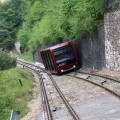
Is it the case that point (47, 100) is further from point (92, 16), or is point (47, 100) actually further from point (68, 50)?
point (68, 50)

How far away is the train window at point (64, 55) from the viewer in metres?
43.0

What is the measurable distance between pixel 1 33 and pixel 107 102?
103 metres

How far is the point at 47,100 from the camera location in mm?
23734

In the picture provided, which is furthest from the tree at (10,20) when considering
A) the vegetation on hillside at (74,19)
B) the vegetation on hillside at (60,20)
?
the vegetation on hillside at (74,19)

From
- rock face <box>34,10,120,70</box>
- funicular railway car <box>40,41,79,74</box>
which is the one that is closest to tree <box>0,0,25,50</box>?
funicular railway car <box>40,41,79,74</box>

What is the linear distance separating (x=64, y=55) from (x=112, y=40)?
11117 millimetres

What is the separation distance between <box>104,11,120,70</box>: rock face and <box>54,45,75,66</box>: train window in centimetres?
899

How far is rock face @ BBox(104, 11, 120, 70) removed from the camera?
31594 mm

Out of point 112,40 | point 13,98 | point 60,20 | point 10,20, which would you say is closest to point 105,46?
point 112,40

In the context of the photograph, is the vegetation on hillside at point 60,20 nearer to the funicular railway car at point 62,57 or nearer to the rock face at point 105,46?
the rock face at point 105,46

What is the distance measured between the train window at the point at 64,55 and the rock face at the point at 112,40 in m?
8.99

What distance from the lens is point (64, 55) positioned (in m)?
43.3

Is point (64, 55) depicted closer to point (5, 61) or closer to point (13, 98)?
point (5, 61)

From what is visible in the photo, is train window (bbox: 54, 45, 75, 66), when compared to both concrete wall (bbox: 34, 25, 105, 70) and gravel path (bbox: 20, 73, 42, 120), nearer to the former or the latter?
concrete wall (bbox: 34, 25, 105, 70)
